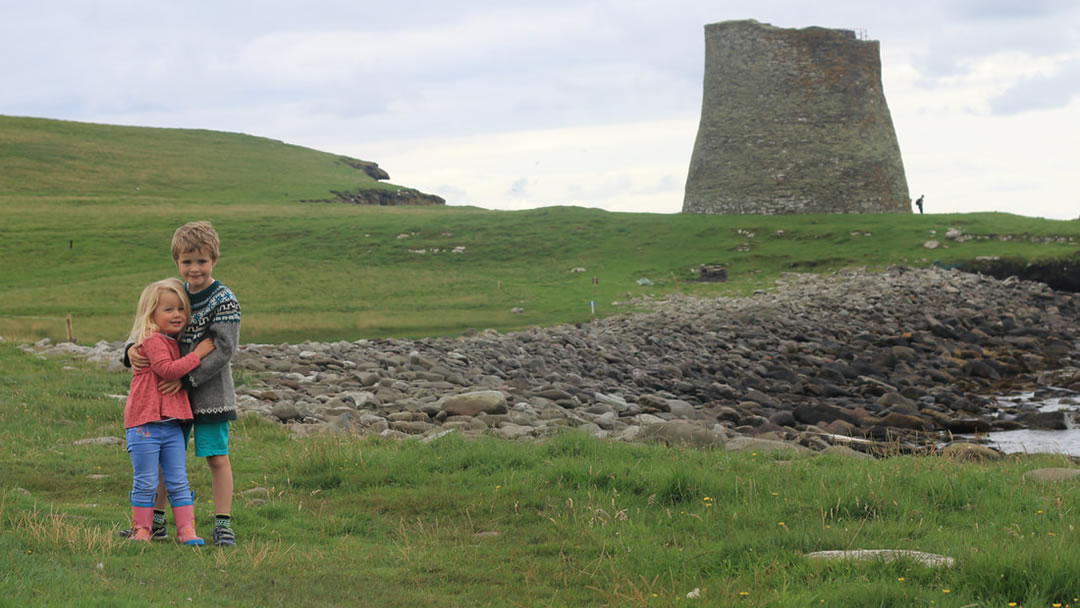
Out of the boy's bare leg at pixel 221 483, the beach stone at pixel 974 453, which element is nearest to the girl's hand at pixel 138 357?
the boy's bare leg at pixel 221 483

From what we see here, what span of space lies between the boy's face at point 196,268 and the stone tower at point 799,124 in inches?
1974

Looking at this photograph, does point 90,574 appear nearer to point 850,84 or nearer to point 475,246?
point 475,246

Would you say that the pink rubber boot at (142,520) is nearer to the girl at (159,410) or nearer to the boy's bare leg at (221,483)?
the girl at (159,410)

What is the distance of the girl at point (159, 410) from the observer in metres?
6.55

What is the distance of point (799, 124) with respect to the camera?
54312 millimetres

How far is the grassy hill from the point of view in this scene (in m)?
30.2

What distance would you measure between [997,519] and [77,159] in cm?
9208

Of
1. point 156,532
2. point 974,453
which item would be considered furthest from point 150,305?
point 974,453

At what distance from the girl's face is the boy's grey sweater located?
8cm

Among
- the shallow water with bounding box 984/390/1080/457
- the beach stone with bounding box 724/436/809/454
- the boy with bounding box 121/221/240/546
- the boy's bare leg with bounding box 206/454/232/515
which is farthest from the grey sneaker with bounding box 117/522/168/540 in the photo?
the shallow water with bounding box 984/390/1080/457

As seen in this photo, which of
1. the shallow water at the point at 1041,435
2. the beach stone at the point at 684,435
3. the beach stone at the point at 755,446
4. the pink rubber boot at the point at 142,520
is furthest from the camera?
the shallow water at the point at 1041,435

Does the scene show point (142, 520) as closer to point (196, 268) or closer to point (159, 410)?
point (159, 410)

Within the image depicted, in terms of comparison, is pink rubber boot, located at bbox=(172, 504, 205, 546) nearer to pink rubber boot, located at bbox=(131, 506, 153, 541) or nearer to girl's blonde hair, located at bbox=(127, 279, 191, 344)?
pink rubber boot, located at bbox=(131, 506, 153, 541)

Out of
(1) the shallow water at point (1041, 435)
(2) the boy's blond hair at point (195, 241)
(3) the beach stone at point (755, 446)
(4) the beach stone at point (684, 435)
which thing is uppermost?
(2) the boy's blond hair at point (195, 241)
